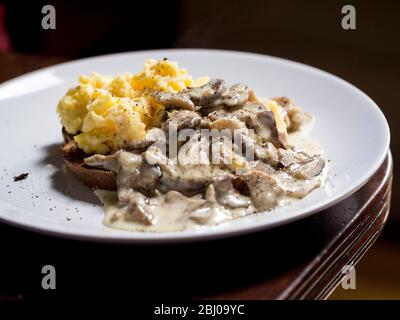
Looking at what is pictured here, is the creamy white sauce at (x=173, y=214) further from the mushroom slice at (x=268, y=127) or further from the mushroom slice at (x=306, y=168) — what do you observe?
the mushroom slice at (x=268, y=127)

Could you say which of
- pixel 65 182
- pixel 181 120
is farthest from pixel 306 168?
pixel 65 182

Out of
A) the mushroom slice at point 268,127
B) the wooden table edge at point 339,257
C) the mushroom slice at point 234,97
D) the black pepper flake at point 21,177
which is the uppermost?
the mushroom slice at point 234,97

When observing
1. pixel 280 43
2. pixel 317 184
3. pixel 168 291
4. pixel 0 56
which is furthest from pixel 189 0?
pixel 168 291

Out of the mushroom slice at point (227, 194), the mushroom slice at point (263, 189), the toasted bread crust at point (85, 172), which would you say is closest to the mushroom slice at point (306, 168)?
the mushroom slice at point (263, 189)

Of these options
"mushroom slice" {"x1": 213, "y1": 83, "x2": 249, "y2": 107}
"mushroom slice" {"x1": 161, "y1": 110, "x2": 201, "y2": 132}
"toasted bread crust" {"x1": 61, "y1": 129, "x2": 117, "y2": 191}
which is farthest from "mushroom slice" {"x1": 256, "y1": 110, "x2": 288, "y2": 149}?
"toasted bread crust" {"x1": 61, "y1": 129, "x2": 117, "y2": 191}

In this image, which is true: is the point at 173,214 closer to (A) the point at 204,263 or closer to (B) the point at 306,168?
(A) the point at 204,263
